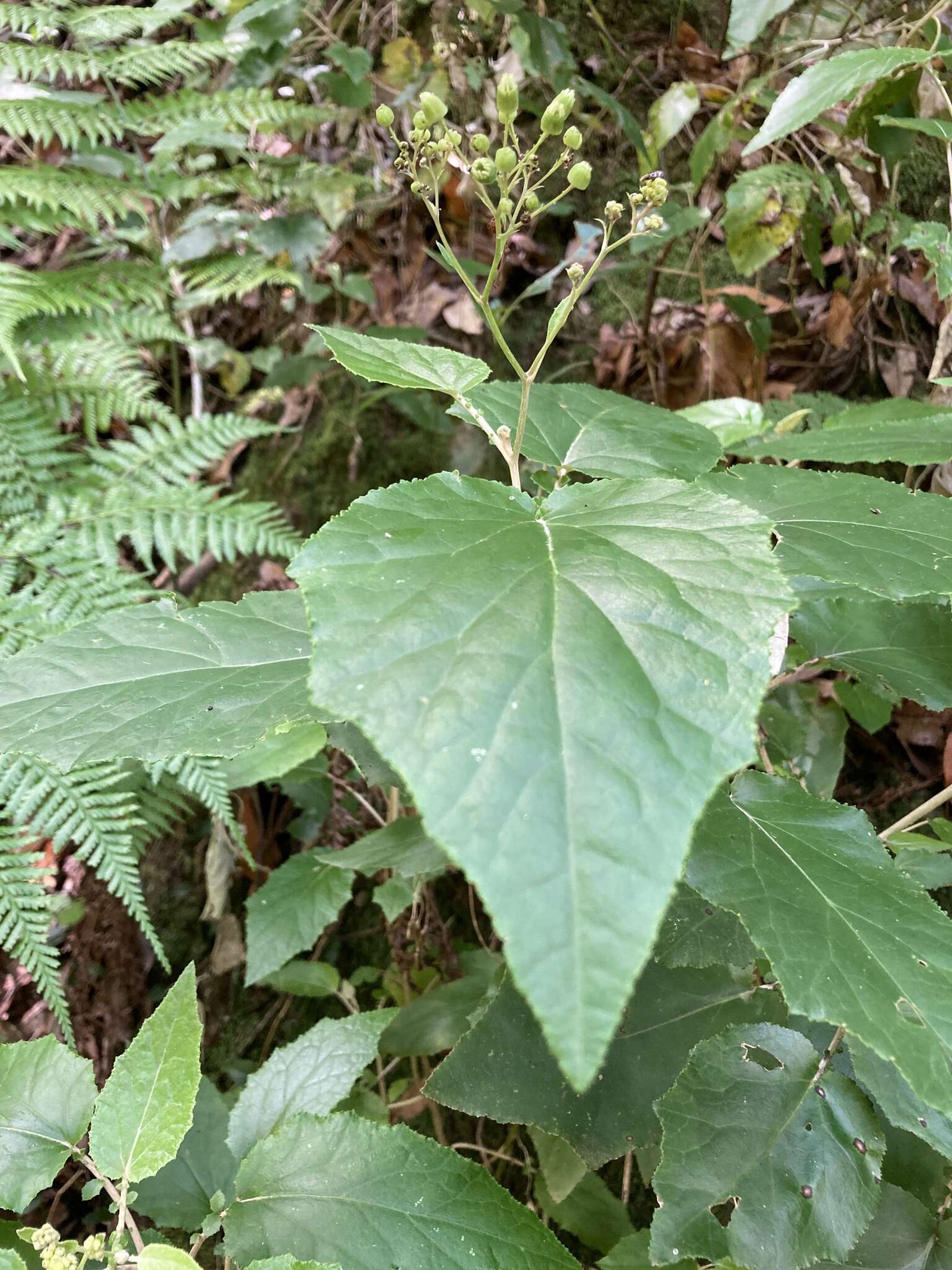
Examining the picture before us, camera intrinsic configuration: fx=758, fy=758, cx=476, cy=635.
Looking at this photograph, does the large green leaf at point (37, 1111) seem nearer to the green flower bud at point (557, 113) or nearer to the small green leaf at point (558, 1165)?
the small green leaf at point (558, 1165)

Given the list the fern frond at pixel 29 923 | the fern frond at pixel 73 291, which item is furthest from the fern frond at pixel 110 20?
the fern frond at pixel 29 923

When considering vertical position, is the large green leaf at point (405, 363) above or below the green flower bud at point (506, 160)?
below

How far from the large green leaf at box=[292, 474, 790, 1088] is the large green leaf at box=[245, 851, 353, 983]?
1.13 m

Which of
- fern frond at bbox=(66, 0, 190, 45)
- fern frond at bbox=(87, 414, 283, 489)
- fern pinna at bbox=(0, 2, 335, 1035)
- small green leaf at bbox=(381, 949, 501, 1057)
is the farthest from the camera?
fern frond at bbox=(66, 0, 190, 45)

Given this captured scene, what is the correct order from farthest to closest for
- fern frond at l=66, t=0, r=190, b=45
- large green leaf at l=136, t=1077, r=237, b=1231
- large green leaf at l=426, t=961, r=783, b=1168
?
fern frond at l=66, t=0, r=190, b=45 < large green leaf at l=136, t=1077, r=237, b=1231 < large green leaf at l=426, t=961, r=783, b=1168

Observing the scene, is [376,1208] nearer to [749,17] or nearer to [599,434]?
[599,434]

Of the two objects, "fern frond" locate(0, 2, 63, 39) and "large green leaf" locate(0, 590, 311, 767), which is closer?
"large green leaf" locate(0, 590, 311, 767)

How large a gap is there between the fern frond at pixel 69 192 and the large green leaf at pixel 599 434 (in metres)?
2.41

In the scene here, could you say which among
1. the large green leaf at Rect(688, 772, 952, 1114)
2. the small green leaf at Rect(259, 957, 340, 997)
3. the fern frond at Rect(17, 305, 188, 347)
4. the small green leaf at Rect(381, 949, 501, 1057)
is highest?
the large green leaf at Rect(688, 772, 952, 1114)

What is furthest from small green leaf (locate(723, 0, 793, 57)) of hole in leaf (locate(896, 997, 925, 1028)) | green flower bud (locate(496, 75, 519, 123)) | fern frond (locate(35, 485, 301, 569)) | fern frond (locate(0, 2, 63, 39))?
fern frond (locate(0, 2, 63, 39))

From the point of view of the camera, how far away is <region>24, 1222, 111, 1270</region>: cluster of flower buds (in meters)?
0.89

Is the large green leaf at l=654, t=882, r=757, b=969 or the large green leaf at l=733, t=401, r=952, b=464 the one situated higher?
the large green leaf at l=733, t=401, r=952, b=464

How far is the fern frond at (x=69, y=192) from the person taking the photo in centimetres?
258

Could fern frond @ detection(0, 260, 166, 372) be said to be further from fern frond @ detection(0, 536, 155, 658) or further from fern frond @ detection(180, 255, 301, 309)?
fern frond @ detection(0, 536, 155, 658)
